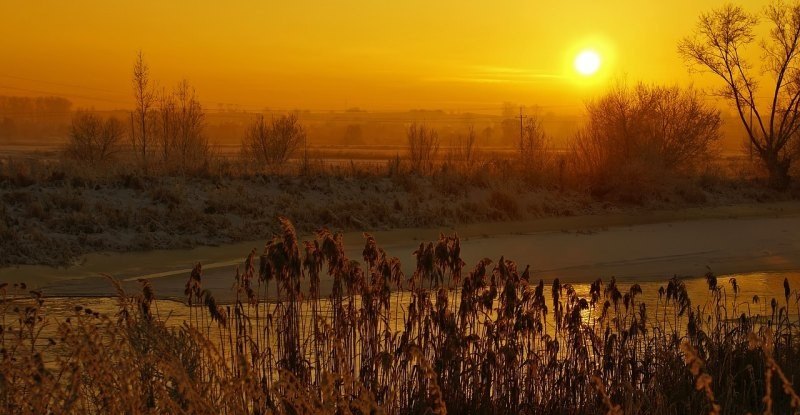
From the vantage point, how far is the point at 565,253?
799 inches

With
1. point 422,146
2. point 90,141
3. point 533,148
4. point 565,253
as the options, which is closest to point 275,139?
→ point 90,141

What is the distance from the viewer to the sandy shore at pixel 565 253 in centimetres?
1634

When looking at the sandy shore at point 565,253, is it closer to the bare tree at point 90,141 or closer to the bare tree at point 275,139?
the bare tree at point 275,139

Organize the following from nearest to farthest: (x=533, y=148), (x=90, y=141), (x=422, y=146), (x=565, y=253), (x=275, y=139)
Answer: (x=565, y=253), (x=533, y=148), (x=422, y=146), (x=90, y=141), (x=275, y=139)

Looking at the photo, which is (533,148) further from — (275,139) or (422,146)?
(275,139)

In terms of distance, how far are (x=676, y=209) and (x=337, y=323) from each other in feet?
83.5

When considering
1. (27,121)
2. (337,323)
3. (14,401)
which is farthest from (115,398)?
(27,121)

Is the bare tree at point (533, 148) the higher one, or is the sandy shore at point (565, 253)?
the bare tree at point (533, 148)

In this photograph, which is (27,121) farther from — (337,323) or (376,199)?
(337,323)

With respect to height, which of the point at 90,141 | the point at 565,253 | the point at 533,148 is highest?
the point at 90,141

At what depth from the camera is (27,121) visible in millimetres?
169500

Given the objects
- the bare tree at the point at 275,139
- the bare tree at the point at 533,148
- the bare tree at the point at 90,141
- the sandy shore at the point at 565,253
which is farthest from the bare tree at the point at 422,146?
the bare tree at the point at 90,141

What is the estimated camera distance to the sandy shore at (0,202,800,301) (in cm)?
1634

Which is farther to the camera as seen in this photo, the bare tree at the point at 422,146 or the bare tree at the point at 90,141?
the bare tree at the point at 90,141
